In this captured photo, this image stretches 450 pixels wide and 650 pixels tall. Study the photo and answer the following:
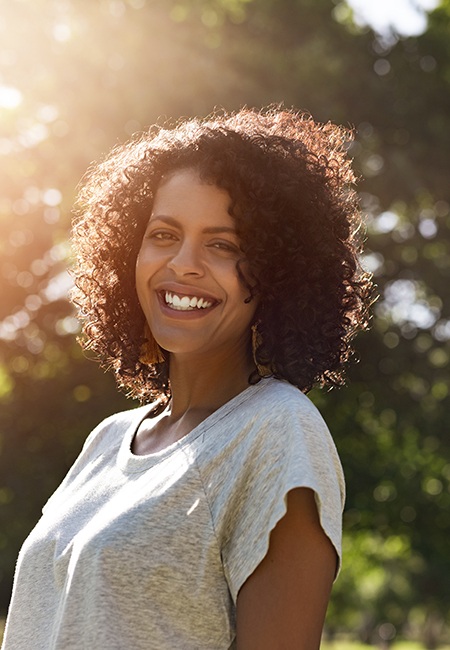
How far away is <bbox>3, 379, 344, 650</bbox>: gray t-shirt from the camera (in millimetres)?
2053

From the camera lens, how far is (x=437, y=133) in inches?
615

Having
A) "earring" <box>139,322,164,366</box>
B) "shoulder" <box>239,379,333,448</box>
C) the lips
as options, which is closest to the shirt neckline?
"shoulder" <box>239,379,333,448</box>

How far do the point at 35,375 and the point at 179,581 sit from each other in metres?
14.2

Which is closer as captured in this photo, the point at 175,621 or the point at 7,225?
the point at 175,621

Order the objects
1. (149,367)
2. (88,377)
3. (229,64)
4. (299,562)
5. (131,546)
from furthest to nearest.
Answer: (88,377)
(229,64)
(149,367)
(131,546)
(299,562)

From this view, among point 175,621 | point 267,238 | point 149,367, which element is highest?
point 267,238

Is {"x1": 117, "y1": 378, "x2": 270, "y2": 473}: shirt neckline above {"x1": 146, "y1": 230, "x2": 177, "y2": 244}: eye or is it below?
below

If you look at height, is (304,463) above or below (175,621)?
above

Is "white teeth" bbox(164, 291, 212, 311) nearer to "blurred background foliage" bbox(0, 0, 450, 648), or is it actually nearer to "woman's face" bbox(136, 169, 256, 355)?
"woman's face" bbox(136, 169, 256, 355)

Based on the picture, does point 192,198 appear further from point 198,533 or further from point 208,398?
point 198,533

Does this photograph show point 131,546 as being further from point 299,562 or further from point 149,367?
point 149,367

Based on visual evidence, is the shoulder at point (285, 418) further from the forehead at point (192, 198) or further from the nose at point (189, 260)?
the forehead at point (192, 198)

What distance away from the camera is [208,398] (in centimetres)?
261

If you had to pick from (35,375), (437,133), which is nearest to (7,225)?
(35,375)
